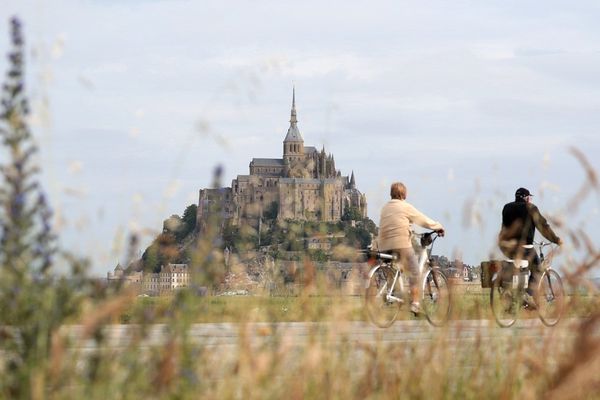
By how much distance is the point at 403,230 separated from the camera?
12.9 m

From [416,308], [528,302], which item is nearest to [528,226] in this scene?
[528,302]

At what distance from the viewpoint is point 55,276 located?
206 inches

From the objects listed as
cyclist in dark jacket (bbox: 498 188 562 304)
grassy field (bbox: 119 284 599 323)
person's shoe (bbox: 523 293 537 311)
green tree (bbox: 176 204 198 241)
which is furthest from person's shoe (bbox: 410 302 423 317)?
green tree (bbox: 176 204 198 241)

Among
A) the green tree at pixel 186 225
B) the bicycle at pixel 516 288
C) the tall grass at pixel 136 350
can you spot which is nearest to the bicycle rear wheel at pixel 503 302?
the bicycle at pixel 516 288

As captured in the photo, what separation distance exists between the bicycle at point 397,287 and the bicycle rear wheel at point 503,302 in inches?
19.2

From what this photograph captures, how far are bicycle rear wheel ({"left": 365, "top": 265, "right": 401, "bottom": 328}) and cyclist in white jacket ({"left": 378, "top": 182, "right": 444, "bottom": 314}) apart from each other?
291 millimetres

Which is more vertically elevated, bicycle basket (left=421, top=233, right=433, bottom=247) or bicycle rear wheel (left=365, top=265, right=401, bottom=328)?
bicycle basket (left=421, top=233, right=433, bottom=247)

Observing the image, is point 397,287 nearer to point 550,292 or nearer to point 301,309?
point 550,292

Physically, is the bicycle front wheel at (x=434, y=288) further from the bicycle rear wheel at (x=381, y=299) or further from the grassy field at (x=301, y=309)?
the grassy field at (x=301, y=309)

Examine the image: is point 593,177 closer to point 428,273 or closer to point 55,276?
point 55,276

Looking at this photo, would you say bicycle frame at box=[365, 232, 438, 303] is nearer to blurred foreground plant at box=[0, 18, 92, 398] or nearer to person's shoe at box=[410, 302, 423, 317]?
person's shoe at box=[410, 302, 423, 317]

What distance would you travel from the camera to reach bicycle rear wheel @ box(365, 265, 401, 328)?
39.6 ft

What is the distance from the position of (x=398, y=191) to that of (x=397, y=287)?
4.20 feet

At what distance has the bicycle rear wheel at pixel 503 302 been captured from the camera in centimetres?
1197
